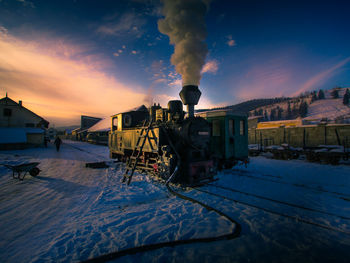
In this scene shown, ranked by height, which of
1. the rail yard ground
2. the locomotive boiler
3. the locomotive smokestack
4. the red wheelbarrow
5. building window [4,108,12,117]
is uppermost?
building window [4,108,12,117]

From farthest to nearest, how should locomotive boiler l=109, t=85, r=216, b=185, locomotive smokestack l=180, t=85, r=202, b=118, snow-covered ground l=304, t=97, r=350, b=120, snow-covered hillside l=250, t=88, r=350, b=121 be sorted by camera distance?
snow-covered hillside l=250, t=88, r=350, b=121 → snow-covered ground l=304, t=97, r=350, b=120 → locomotive smokestack l=180, t=85, r=202, b=118 → locomotive boiler l=109, t=85, r=216, b=185

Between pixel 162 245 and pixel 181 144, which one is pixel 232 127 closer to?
pixel 181 144

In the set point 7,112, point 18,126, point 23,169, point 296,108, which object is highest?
point 296,108

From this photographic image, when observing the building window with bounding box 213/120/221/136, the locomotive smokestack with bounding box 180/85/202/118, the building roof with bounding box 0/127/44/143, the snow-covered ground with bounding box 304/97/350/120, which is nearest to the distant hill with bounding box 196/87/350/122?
the snow-covered ground with bounding box 304/97/350/120

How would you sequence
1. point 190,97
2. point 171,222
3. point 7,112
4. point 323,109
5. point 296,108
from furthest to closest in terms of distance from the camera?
point 296,108 → point 323,109 → point 7,112 → point 190,97 → point 171,222

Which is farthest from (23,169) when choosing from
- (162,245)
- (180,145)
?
(162,245)

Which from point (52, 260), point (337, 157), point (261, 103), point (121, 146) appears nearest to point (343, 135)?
point (337, 157)

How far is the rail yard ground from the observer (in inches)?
101

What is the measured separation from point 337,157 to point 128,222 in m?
13.5

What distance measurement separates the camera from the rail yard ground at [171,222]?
2.55m

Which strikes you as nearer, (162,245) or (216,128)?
(162,245)

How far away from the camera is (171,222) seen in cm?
344

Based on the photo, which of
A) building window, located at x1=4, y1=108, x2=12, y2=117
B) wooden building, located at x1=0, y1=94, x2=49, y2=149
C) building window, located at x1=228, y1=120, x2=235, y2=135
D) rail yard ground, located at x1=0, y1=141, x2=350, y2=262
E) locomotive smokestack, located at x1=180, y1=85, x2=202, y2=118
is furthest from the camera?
building window, located at x1=4, y1=108, x2=12, y2=117

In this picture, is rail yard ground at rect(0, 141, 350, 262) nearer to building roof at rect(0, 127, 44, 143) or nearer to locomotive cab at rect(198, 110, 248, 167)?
Answer: locomotive cab at rect(198, 110, 248, 167)
